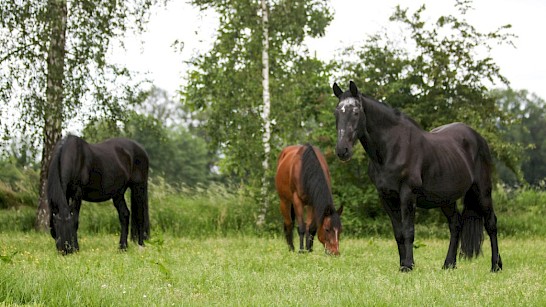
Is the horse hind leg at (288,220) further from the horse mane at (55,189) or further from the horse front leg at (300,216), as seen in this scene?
the horse mane at (55,189)

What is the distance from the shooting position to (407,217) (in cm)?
811

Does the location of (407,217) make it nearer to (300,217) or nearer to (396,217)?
(396,217)

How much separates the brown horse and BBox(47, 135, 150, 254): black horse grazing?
2.83 meters

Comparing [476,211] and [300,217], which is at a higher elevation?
[476,211]

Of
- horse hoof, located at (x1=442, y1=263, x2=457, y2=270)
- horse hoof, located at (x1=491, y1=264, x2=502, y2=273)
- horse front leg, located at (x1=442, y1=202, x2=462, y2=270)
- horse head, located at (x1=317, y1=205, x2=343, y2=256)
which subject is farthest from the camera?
horse head, located at (x1=317, y1=205, x2=343, y2=256)

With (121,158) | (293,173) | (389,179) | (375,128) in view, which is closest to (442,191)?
(389,179)

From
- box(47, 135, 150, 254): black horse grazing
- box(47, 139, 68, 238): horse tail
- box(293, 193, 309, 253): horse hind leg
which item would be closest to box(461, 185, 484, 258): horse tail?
box(293, 193, 309, 253): horse hind leg

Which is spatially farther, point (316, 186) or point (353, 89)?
point (316, 186)

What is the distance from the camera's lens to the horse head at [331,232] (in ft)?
34.7

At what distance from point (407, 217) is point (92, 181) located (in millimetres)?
5969

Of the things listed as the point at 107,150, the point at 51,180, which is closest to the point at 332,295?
the point at 51,180

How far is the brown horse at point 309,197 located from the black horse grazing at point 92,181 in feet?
9.27

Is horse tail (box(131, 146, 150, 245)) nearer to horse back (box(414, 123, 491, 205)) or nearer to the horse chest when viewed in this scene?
the horse chest

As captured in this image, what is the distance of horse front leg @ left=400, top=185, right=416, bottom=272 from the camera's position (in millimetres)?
8078
